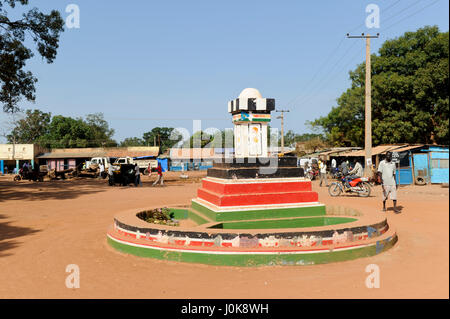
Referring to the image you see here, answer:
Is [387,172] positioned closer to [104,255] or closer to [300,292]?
[300,292]

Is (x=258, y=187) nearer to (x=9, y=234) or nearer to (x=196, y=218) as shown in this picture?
(x=196, y=218)

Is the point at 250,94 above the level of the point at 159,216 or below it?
above

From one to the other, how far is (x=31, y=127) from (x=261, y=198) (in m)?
60.4

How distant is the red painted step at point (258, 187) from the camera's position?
7273mm

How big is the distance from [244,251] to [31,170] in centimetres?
2746

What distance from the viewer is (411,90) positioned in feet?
74.9

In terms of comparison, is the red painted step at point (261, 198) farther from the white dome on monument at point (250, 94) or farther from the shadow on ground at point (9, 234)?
the shadow on ground at point (9, 234)

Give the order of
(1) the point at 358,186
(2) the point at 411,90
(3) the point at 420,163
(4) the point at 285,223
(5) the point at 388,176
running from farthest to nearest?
(2) the point at 411,90 → (3) the point at 420,163 → (1) the point at 358,186 → (5) the point at 388,176 → (4) the point at 285,223

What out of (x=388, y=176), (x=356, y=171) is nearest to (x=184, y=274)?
(x=388, y=176)

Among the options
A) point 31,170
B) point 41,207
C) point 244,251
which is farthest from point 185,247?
point 31,170

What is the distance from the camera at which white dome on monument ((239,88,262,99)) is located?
8.82 metres

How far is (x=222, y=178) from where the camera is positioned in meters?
7.71

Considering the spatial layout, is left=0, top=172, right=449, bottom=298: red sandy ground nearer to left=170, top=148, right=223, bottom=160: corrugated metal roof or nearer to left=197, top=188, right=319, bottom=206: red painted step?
left=197, top=188, right=319, bottom=206: red painted step

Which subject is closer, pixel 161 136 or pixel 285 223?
pixel 285 223
